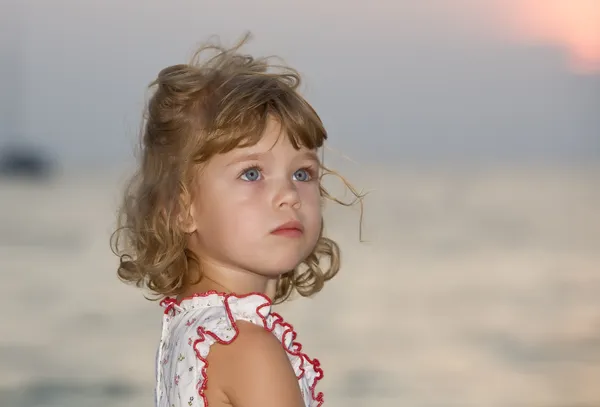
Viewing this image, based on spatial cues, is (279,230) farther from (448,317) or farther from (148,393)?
(448,317)

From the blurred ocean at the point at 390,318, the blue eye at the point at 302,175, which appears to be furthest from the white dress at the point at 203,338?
the blurred ocean at the point at 390,318

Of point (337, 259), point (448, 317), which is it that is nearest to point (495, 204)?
point (448, 317)

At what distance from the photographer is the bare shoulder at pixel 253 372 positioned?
1.84 metres

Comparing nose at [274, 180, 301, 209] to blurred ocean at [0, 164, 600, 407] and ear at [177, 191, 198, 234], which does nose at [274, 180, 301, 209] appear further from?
blurred ocean at [0, 164, 600, 407]

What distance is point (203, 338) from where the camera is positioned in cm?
197

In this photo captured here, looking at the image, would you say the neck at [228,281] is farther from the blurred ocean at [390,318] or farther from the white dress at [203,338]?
the blurred ocean at [390,318]

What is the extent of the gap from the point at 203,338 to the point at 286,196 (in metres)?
0.28

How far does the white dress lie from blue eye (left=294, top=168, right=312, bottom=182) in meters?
0.22

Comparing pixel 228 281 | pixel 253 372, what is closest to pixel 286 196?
pixel 228 281

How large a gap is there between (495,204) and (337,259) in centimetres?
1105

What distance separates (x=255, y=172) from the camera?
2.06 meters

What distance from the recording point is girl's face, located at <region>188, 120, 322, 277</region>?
204cm

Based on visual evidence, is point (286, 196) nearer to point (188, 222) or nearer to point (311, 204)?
point (311, 204)

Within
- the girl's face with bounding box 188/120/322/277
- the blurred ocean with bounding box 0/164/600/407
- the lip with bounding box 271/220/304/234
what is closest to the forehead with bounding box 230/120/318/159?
the girl's face with bounding box 188/120/322/277
